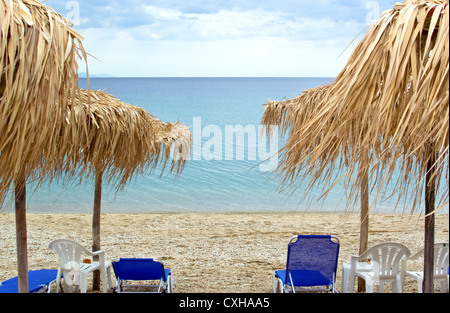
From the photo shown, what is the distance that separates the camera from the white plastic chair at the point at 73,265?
15.8ft

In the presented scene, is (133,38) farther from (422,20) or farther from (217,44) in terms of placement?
(422,20)

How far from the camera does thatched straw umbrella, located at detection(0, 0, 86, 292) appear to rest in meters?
1.87

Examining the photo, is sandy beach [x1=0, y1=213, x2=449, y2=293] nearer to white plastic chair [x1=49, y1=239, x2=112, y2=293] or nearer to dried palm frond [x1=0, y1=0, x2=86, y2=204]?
white plastic chair [x1=49, y1=239, x2=112, y2=293]

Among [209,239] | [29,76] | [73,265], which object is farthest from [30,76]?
[209,239]

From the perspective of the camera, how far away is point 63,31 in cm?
207

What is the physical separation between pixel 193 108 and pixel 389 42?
1866 inches

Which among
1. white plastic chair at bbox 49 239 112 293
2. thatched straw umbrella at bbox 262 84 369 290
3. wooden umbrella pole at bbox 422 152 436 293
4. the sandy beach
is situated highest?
thatched straw umbrella at bbox 262 84 369 290

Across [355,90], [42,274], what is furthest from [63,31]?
[42,274]

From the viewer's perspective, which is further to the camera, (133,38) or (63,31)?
(133,38)

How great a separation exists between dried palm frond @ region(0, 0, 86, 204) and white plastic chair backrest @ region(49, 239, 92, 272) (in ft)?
9.70

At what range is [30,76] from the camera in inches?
75.8

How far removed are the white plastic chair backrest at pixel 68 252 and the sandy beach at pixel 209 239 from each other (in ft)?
4.77

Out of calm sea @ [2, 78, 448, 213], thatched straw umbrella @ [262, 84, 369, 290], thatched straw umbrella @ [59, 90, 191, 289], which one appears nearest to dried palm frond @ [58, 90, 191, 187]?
thatched straw umbrella @ [59, 90, 191, 289]

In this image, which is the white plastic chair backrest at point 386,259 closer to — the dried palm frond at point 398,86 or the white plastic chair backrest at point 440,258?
the white plastic chair backrest at point 440,258
